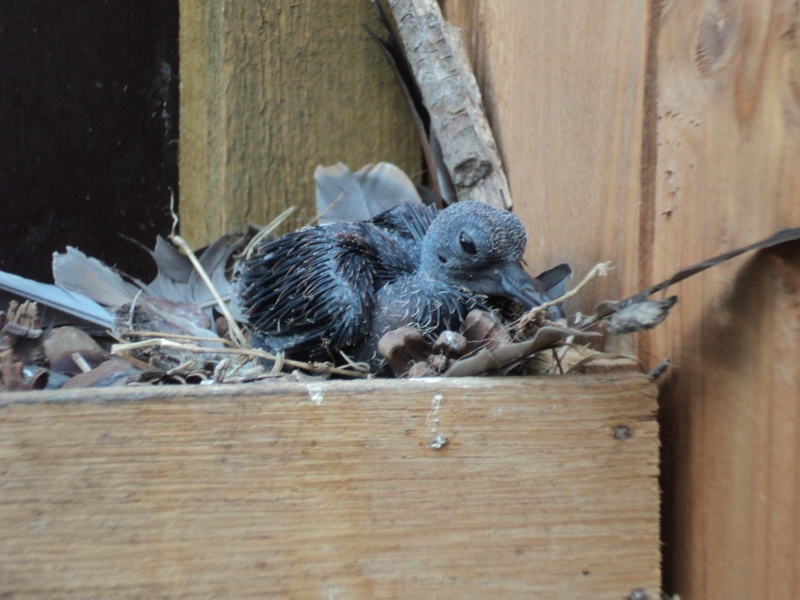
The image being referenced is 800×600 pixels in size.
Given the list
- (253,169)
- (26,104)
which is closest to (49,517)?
(253,169)

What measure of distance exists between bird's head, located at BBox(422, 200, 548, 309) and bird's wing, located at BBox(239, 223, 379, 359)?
0.11 m

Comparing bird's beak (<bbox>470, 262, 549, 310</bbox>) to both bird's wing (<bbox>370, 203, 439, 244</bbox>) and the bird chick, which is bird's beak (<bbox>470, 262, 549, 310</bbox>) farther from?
bird's wing (<bbox>370, 203, 439, 244</bbox>)

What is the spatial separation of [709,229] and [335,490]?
0.41m

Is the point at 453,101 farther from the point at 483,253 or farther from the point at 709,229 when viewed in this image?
the point at 709,229

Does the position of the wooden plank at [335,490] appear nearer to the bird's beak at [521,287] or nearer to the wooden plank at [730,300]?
the wooden plank at [730,300]

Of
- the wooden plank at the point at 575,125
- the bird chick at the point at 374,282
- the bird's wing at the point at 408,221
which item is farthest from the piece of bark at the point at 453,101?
the bird chick at the point at 374,282

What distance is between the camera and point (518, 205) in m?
1.24

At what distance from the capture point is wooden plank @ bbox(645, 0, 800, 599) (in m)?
0.57

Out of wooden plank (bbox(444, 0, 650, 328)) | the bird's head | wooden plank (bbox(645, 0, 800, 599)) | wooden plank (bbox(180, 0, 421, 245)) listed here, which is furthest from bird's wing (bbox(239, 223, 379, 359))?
wooden plank (bbox(180, 0, 421, 245))

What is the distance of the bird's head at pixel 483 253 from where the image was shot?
3.05 feet

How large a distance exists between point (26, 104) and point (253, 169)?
0.50 metres

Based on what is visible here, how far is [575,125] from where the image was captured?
96 cm

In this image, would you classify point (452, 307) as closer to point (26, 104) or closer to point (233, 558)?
point (233, 558)

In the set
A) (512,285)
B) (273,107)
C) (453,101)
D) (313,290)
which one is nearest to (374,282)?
(313,290)
